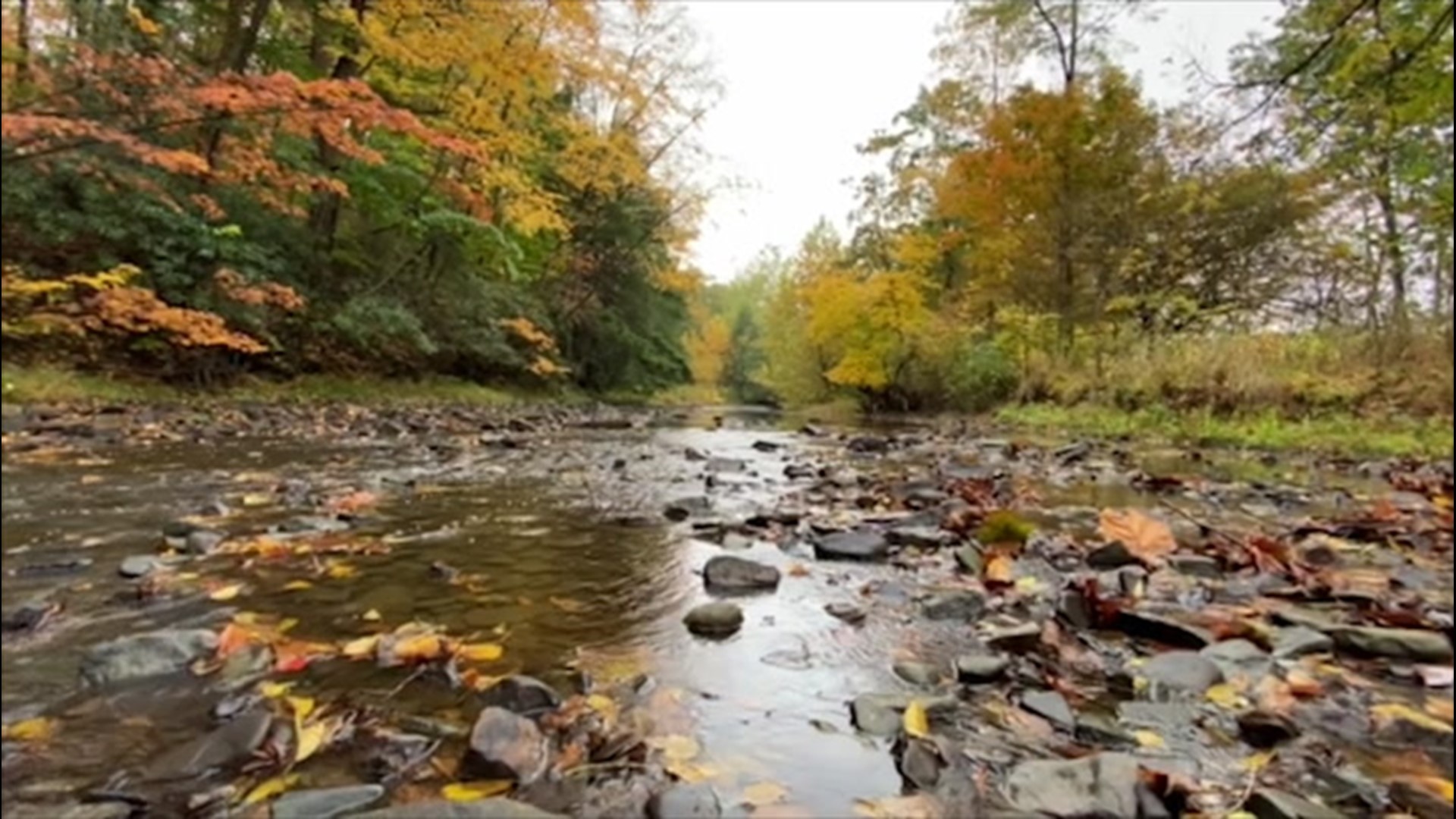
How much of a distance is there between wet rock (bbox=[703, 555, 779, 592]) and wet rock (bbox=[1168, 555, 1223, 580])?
1583mm

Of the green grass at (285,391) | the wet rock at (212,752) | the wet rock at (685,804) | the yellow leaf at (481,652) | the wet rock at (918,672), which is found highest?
the green grass at (285,391)

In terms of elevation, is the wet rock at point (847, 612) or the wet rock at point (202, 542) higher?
the wet rock at point (202, 542)

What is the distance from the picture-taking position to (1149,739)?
1.68 m

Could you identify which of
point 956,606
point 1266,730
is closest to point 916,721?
point 1266,730

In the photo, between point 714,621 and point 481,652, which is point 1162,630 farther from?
point 481,652

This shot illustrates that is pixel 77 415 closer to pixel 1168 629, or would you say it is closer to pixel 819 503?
pixel 819 503

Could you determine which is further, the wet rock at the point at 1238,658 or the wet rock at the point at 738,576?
the wet rock at the point at 738,576

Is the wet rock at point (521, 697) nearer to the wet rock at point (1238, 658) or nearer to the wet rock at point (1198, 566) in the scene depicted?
the wet rock at point (1238, 658)

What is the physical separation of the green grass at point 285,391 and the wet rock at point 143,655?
2059 mm

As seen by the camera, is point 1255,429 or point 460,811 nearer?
point 460,811

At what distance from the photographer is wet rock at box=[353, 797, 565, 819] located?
Answer: 1.26 meters

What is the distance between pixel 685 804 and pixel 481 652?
975mm

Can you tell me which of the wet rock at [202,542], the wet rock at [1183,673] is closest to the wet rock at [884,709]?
the wet rock at [1183,673]

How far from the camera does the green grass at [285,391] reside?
7512 millimetres
